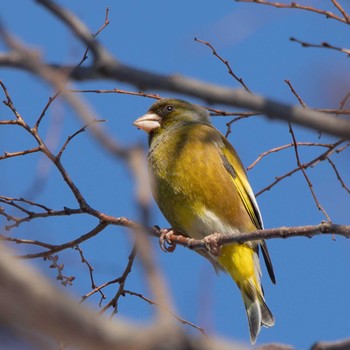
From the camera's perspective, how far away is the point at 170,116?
7078mm

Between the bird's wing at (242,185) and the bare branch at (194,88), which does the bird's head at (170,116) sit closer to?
the bird's wing at (242,185)

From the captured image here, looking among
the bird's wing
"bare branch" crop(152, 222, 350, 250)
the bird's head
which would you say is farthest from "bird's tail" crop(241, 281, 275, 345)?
the bird's head

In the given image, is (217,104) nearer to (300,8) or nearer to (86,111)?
(86,111)

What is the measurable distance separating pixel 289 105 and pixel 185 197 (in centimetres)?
417

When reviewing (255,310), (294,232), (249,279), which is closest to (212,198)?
(249,279)

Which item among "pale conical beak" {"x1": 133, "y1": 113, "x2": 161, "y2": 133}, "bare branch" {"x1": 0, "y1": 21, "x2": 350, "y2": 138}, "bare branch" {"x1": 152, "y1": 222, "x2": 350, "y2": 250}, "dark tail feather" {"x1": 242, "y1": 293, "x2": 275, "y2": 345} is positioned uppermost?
"pale conical beak" {"x1": 133, "y1": 113, "x2": 161, "y2": 133}

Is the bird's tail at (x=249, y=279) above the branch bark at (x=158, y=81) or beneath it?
above

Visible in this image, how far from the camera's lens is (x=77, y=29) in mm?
1974

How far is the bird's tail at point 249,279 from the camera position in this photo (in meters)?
5.80

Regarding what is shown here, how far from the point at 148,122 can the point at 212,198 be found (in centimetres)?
142

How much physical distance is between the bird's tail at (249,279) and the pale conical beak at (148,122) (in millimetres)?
1771

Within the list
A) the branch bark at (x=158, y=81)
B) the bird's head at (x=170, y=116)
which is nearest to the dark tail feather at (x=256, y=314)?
the bird's head at (x=170, y=116)

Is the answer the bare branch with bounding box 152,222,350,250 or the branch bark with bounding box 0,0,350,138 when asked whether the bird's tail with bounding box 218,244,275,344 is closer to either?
the bare branch with bounding box 152,222,350,250

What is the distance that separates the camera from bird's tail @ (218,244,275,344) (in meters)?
5.80
